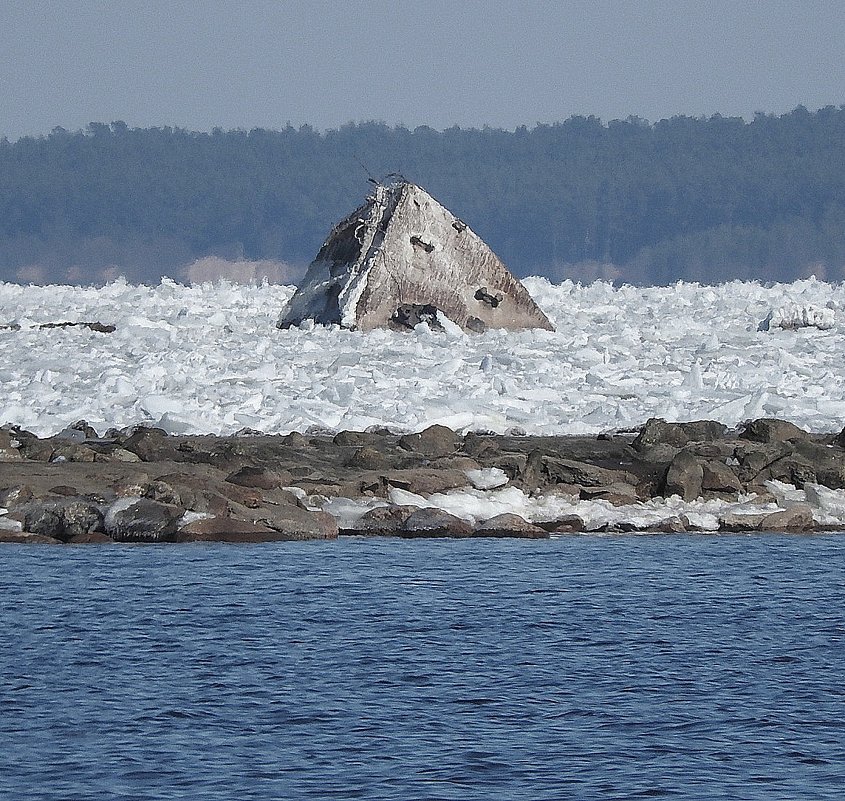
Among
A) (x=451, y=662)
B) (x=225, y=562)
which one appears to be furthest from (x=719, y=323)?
(x=451, y=662)

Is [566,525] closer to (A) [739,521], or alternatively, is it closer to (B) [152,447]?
(A) [739,521]

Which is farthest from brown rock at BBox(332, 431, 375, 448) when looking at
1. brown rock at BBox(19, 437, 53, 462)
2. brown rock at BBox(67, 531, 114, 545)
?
brown rock at BBox(67, 531, 114, 545)

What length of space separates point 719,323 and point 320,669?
2481cm

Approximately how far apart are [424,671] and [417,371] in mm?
16242

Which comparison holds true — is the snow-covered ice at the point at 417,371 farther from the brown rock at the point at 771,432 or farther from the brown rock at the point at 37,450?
the brown rock at the point at 37,450

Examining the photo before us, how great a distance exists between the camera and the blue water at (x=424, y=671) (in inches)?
352

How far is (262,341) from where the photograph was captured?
31.3 metres

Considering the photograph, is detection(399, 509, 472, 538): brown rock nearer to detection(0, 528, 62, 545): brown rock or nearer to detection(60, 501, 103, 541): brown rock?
detection(60, 501, 103, 541): brown rock

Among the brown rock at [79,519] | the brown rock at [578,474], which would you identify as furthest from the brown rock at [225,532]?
the brown rock at [578,474]

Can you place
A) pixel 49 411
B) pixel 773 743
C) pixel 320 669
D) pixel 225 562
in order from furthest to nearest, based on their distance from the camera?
pixel 49 411 < pixel 225 562 < pixel 320 669 < pixel 773 743

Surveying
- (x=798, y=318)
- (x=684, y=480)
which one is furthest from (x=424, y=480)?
(x=798, y=318)

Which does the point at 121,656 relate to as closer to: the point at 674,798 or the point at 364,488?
the point at 674,798

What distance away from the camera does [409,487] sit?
18.6m

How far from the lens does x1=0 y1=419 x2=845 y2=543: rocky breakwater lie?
17109 millimetres
